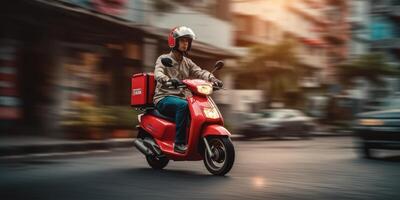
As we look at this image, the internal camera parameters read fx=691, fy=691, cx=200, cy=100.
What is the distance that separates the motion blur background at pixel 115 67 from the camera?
16125mm

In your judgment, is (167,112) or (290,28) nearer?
(167,112)

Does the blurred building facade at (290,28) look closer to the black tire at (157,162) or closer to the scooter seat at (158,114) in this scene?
the black tire at (157,162)

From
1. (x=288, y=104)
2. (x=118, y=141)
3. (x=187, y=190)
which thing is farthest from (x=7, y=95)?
(x=288, y=104)

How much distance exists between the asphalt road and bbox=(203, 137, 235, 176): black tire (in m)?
0.14

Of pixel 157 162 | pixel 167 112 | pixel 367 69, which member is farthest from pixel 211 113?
pixel 367 69

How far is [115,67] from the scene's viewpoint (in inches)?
813

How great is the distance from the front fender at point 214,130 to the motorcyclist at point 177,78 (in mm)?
351

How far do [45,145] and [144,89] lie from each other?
16.7ft

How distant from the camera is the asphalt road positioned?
6387mm

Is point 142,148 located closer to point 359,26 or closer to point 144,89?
point 144,89

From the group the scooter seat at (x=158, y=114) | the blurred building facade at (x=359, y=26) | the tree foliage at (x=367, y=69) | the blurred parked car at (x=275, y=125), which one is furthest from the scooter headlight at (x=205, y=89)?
the blurred building facade at (x=359, y=26)

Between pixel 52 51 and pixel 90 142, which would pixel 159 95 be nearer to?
pixel 90 142

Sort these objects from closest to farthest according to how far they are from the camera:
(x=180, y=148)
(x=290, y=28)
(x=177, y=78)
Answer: (x=180, y=148) → (x=177, y=78) → (x=290, y=28)

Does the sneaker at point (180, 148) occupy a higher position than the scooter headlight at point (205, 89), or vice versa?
the scooter headlight at point (205, 89)
